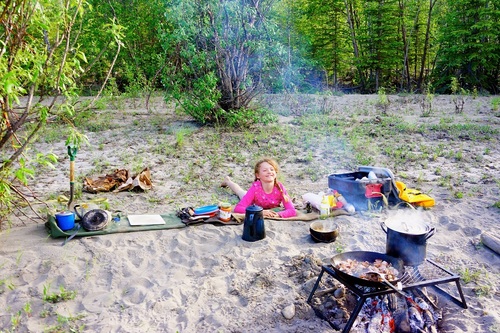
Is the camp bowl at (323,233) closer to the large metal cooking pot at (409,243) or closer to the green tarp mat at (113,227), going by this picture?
the large metal cooking pot at (409,243)

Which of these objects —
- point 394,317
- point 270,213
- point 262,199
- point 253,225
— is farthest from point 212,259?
point 394,317

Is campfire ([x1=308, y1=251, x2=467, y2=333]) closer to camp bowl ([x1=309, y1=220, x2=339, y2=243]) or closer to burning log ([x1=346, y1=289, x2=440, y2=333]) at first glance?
burning log ([x1=346, y1=289, x2=440, y2=333])

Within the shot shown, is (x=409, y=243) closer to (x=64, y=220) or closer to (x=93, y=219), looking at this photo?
(x=93, y=219)

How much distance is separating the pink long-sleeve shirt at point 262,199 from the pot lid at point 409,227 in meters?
1.57

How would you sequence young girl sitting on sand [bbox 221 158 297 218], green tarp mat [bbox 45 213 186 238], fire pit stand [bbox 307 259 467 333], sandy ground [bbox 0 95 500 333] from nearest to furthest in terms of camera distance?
fire pit stand [bbox 307 259 467 333] → sandy ground [bbox 0 95 500 333] → green tarp mat [bbox 45 213 186 238] → young girl sitting on sand [bbox 221 158 297 218]

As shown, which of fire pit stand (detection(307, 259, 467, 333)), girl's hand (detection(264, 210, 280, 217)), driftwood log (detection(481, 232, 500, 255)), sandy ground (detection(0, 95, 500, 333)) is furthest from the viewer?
girl's hand (detection(264, 210, 280, 217))

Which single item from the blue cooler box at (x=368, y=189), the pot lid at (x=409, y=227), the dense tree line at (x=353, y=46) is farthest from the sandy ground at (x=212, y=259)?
the dense tree line at (x=353, y=46)

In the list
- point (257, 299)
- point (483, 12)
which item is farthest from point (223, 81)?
point (483, 12)

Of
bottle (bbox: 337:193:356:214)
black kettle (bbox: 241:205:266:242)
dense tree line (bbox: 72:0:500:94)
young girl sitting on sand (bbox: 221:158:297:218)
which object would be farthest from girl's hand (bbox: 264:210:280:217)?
dense tree line (bbox: 72:0:500:94)

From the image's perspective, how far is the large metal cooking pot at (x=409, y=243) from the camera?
2928 mm

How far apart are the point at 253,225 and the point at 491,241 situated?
2157 millimetres

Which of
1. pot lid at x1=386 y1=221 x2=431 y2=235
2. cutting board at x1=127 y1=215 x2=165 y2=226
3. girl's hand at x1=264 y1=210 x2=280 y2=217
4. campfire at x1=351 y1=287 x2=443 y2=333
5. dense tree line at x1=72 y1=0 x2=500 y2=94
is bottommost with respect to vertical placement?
campfire at x1=351 y1=287 x2=443 y2=333

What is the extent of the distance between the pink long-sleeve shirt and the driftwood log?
1850 mm

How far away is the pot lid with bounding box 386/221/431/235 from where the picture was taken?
3026 millimetres
